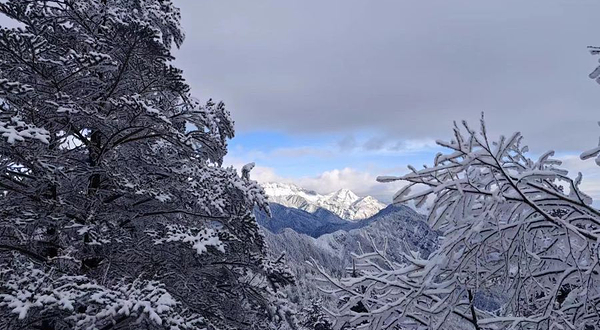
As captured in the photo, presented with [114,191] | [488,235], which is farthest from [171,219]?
[488,235]

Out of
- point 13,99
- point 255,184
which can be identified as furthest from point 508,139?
point 13,99

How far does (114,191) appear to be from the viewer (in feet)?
16.5

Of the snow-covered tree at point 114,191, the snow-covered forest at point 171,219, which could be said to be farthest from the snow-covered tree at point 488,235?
the snow-covered tree at point 114,191

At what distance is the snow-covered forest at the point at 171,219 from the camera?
233 cm

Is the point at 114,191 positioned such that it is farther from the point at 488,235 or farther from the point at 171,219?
the point at 488,235

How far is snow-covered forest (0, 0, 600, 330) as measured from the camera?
2.33 meters

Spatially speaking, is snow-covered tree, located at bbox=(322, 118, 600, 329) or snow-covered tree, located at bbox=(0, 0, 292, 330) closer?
snow-covered tree, located at bbox=(322, 118, 600, 329)

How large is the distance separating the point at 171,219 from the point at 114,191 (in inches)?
39.5

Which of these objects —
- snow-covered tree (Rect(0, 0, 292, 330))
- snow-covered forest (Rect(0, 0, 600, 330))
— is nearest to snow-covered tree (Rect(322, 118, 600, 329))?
snow-covered forest (Rect(0, 0, 600, 330))

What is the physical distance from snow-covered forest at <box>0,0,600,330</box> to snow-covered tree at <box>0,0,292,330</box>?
0.09 ft

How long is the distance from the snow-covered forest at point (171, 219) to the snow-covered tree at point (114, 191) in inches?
1.1

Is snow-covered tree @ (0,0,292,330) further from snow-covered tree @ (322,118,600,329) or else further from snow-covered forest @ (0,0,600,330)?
snow-covered tree @ (322,118,600,329)

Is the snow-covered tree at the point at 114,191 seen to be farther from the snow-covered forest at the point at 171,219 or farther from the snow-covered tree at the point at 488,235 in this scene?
the snow-covered tree at the point at 488,235

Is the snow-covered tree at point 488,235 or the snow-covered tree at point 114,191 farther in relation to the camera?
the snow-covered tree at point 114,191
